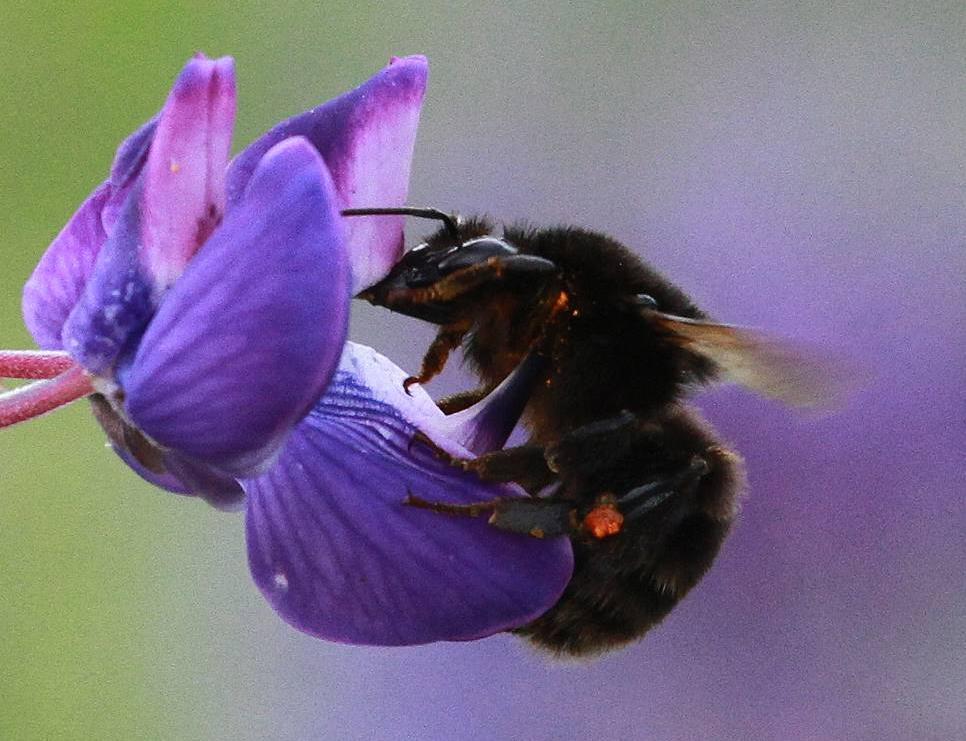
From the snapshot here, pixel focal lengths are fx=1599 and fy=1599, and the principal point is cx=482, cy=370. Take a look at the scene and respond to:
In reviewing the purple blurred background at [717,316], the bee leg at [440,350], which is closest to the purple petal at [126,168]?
the bee leg at [440,350]

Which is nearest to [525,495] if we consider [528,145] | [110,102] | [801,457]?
[801,457]

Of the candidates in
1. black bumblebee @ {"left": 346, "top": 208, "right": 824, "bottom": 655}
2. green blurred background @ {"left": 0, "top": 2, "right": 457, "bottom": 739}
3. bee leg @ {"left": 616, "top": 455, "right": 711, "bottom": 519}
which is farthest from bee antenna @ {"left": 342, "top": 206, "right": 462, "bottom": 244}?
green blurred background @ {"left": 0, "top": 2, "right": 457, "bottom": 739}

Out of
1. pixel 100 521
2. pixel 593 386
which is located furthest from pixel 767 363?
pixel 100 521

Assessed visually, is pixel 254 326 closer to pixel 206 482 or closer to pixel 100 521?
pixel 206 482

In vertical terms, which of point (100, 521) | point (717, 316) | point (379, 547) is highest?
point (379, 547)

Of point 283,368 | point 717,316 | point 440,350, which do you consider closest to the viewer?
point 283,368

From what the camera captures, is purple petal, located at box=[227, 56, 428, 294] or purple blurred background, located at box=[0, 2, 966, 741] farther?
purple blurred background, located at box=[0, 2, 966, 741]

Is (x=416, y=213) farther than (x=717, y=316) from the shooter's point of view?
No

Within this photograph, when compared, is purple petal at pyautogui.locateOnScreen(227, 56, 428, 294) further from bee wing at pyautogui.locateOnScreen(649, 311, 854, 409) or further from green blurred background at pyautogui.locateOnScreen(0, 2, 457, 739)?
green blurred background at pyautogui.locateOnScreen(0, 2, 457, 739)
